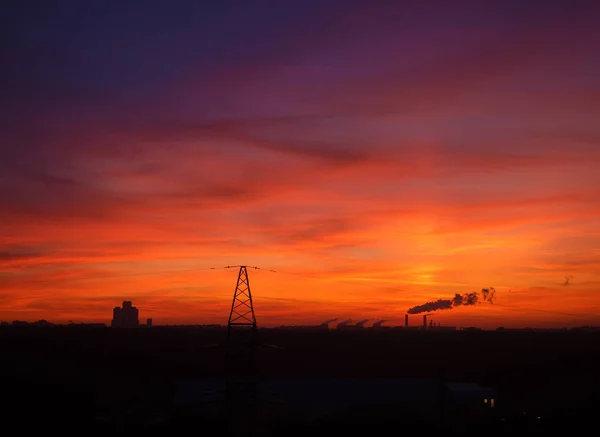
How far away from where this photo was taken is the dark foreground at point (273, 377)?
53000 mm

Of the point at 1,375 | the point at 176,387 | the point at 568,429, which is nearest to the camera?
the point at 568,429

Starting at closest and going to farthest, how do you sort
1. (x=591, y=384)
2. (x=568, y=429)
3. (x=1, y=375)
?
(x=568, y=429) < (x=591, y=384) < (x=1, y=375)

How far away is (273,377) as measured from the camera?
9056 cm

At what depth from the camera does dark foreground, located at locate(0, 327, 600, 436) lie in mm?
53000

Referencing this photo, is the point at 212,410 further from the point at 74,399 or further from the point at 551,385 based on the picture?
the point at 551,385

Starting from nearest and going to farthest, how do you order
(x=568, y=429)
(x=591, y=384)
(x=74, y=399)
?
(x=568, y=429), (x=74, y=399), (x=591, y=384)

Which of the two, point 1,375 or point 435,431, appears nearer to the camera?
point 435,431

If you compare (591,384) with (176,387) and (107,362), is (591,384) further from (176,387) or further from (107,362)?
(107,362)

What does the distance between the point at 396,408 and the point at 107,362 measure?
84933 mm

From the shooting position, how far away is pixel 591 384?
A: 8700cm

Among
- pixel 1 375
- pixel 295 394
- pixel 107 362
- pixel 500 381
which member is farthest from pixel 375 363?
pixel 295 394

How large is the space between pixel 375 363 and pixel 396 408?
219 ft

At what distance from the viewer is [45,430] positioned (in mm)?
52531

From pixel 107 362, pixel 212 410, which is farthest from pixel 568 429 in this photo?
pixel 107 362
